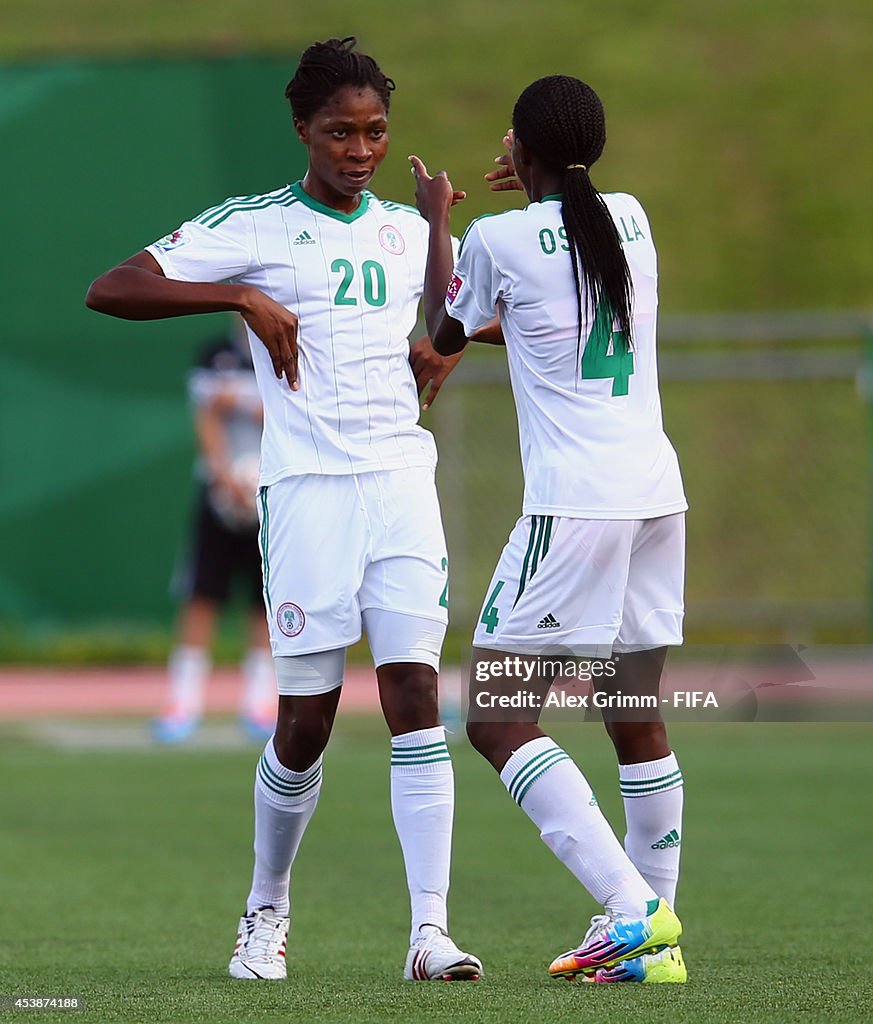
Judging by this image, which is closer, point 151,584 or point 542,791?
point 542,791

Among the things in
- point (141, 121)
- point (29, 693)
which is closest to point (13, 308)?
point (141, 121)

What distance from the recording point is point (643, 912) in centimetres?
429

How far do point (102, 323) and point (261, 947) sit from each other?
1157 centimetres

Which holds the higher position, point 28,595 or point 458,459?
point 458,459

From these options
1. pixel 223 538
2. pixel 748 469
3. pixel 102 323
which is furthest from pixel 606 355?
pixel 748 469

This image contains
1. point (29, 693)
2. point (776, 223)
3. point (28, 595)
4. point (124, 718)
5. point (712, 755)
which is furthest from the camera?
point (776, 223)

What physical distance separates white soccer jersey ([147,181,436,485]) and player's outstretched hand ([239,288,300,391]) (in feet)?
0.22

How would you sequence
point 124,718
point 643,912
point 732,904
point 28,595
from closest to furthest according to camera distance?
point 643,912, point 732,904, point 124,718, point 28,595

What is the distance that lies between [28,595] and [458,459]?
3.87 meters

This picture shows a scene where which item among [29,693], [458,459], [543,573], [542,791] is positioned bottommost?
[29,693]

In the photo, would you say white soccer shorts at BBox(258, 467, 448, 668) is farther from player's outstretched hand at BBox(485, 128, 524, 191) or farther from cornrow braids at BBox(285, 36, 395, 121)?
cornrow braids at BBox(285, 36, 395, 121)

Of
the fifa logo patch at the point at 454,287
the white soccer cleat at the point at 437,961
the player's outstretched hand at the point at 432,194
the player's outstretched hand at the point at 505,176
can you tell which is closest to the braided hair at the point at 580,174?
the player's outstretched hand at the point at 505,176

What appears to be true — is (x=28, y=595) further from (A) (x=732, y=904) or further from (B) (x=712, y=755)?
(A) (x=732, y=904)

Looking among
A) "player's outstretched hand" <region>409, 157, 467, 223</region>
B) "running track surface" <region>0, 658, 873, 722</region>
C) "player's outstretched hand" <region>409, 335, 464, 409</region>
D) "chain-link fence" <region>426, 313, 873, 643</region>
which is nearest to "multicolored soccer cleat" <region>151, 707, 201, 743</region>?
"running track surface" <region>0, 658, 873, 722</region>
